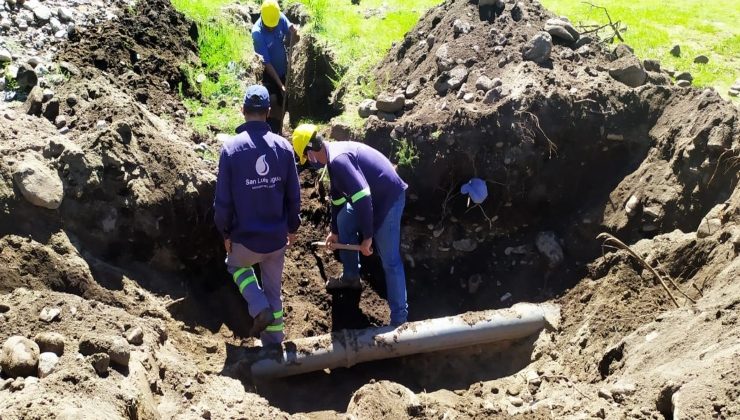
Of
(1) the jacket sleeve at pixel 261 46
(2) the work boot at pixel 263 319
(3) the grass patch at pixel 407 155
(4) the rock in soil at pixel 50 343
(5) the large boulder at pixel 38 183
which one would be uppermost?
(1) the jacket sleeve at pixel 261 46

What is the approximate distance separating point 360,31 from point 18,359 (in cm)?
Result: 626

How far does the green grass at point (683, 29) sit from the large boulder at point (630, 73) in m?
1.17

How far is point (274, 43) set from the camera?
313 inches

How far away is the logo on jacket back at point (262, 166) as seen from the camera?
16.3ft

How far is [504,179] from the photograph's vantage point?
265 inches

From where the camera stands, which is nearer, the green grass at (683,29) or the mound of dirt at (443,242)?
the mound of dirt at (443,242)

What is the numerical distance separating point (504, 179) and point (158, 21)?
4.75m

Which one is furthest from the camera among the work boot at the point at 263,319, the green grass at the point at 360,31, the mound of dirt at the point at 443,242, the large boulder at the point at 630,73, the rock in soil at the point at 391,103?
the green grass at the point at 360,31

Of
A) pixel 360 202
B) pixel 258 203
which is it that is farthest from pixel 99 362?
pixel 360 202

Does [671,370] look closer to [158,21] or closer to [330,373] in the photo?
[330,373]

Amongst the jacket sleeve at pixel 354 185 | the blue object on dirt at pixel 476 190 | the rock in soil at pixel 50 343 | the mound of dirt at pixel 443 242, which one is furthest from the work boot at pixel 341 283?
the rock in soil at pixel 50 343

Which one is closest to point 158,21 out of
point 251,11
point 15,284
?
point 251,11

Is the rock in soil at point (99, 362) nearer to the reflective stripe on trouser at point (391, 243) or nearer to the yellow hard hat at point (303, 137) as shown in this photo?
the yellow hard hat at point (303, 137)

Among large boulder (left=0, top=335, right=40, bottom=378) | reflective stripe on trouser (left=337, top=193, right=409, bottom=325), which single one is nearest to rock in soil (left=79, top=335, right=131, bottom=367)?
large boulder (left=0, top=335, right=40, bottom=378)
